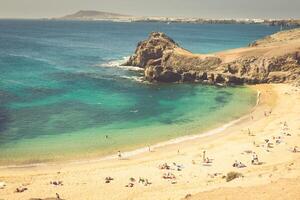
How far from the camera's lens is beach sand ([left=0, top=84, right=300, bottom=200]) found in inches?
1166

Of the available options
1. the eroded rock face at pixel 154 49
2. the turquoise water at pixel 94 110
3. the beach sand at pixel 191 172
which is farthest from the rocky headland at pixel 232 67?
the beach sand at pixel 191 172

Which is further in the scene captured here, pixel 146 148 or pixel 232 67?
pixel 232 67

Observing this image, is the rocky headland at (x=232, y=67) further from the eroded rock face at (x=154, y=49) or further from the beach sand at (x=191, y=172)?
the beach sand at (x=191, y=172)

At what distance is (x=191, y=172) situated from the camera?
36969mm

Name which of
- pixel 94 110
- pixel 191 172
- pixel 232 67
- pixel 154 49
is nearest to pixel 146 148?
pixel 191 172

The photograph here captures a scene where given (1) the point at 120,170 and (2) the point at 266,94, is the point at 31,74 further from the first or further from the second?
(1) the point at 120,170

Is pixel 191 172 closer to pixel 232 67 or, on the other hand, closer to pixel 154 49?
pixel 232 67

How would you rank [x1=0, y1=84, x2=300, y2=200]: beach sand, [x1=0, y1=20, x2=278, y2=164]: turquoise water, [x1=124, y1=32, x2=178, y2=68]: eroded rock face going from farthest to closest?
[x1=124, y1=32, x2=178, y2=68]: eroded rock face
[x1=0, y1=20, x2=278, y2=164]: turquoise water
[x1=0, y1=84, x2=300, y2=200]: beach sand

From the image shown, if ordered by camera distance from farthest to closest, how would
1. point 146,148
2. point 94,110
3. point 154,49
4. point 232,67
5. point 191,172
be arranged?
1. point 154,49
2. point 232,67
3. point 94,110
4. point 146,148
5. point 191,172

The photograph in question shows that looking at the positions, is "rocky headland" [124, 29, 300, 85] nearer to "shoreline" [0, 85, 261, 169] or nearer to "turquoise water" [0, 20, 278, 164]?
"turquoise water" [0, 20, 278, 164]

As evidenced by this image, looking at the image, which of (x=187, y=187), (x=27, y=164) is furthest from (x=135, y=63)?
(x=187, y=187)

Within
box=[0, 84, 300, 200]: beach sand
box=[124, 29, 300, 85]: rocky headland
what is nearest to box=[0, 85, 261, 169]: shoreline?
box=[0, 84, 300, 200]: beach sand

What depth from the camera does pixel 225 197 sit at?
2694cm

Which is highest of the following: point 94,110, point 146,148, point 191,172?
point 94,110
